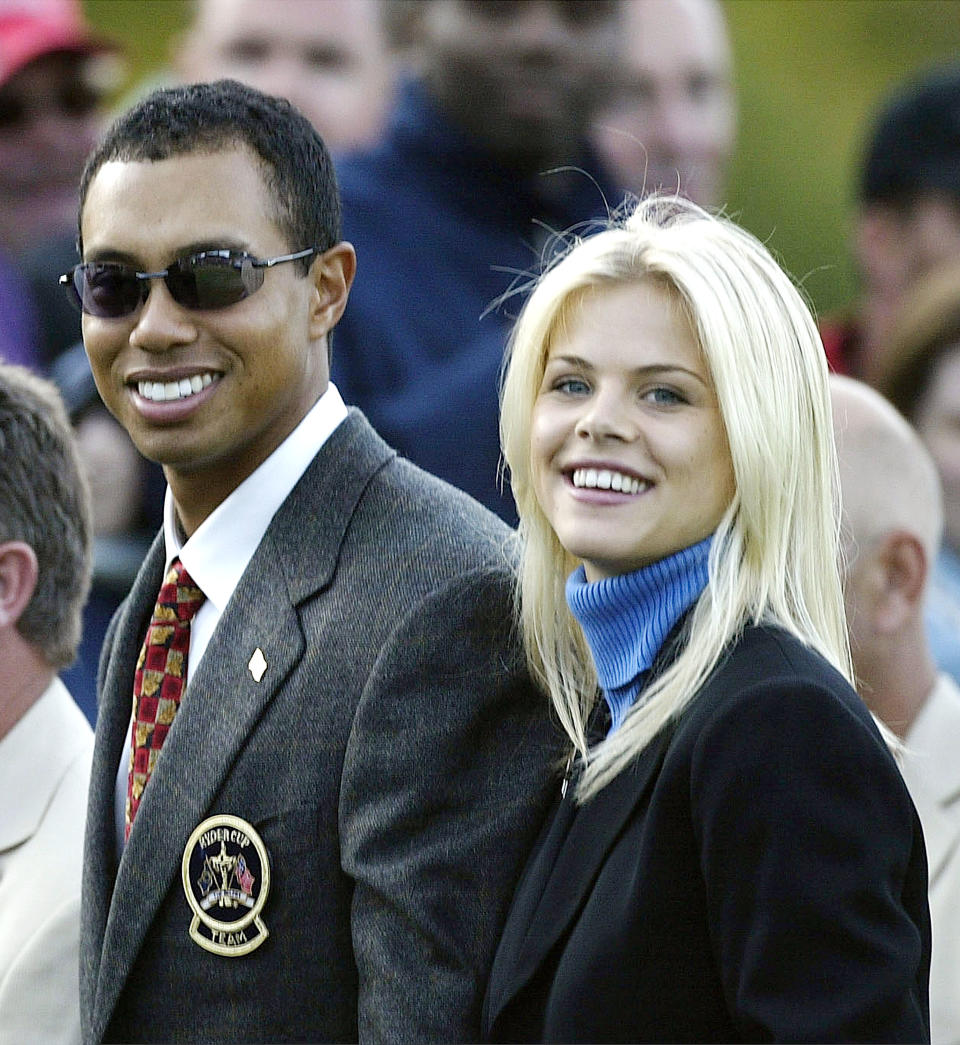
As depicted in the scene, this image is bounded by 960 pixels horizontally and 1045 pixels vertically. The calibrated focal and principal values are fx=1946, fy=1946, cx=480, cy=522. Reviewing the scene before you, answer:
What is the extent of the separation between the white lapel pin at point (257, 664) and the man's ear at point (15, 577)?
76cm

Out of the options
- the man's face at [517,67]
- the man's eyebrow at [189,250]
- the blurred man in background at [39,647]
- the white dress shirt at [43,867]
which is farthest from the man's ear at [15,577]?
the man's face at [517,67]

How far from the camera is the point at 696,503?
2.34 m

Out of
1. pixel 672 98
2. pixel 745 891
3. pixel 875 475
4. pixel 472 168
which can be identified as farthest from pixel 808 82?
pixel 745 891

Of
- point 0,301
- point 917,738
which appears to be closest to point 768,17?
point 0,301

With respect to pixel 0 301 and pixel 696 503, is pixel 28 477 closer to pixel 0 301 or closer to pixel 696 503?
pixel 696 503

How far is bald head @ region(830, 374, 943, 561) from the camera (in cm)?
343

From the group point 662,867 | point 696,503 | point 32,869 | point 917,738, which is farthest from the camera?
point 917,738

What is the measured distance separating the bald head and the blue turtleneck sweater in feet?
3.54

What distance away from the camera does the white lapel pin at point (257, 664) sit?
8.18 ft

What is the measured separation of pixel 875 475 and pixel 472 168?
174cm

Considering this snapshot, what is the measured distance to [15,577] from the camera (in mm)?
3127

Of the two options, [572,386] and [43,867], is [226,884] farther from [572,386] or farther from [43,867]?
[572,386]

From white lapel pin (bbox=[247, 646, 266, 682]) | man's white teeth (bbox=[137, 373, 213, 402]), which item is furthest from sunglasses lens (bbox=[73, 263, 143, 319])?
white lapel pin (bbox=[247, 646, 266, 682])

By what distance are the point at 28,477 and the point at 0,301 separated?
6.68 feet
